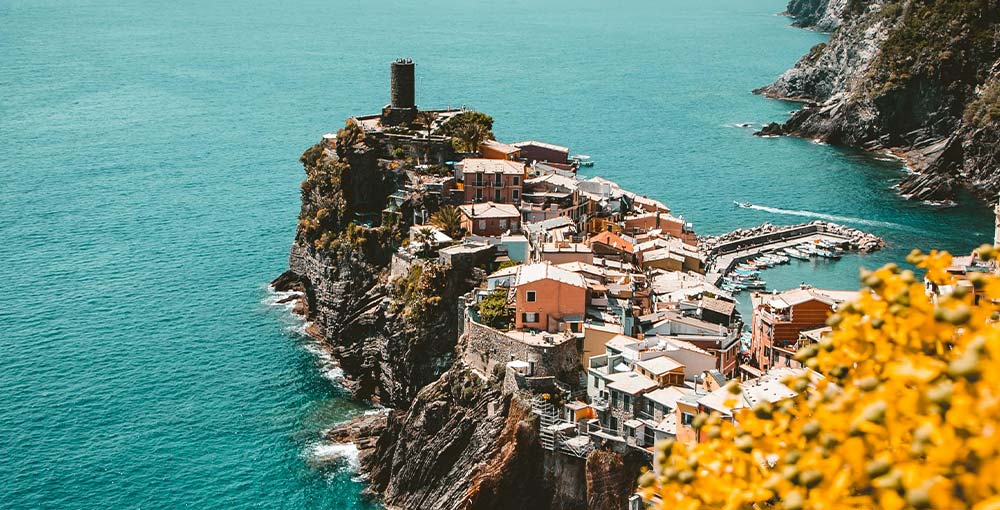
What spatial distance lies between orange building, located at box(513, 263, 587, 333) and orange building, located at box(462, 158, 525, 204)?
68.2ft

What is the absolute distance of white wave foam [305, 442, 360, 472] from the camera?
225 feet

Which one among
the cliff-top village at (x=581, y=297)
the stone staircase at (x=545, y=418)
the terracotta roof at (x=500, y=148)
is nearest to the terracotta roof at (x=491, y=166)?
the cliff-top village at (x=581, y=297)

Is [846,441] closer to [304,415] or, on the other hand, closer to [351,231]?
[304,415]

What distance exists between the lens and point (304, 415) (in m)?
75.6

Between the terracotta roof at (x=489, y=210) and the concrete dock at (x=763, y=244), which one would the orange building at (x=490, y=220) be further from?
the concrete dock at (x=763, y=244)

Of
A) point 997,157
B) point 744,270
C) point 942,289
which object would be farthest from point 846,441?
point 997,157

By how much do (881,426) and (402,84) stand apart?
88077mm

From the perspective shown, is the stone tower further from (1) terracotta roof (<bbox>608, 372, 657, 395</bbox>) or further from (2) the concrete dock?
(1) terracotta roof (<bbox>608, 372, 657, 395</bbox>)

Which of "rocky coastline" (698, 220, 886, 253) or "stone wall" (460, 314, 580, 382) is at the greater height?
"stone wall" (460, 314, 580, 382)

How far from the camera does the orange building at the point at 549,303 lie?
63.2 meters

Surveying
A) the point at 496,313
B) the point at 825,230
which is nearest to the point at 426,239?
the point at 496,313

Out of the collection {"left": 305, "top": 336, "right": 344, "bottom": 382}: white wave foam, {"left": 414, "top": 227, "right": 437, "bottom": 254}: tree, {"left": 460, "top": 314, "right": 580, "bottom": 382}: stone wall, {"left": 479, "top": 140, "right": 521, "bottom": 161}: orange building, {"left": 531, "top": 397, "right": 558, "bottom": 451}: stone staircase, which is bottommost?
{"left": 305, "top": 336, "right": 344, "bottom": 382}: white wave foam

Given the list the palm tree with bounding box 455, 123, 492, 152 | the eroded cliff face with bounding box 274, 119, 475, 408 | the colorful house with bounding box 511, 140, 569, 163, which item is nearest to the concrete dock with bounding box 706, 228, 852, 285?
the colorful house with bounding box 511, 140, 569, 163

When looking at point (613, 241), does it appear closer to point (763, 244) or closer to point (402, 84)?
point (402, 84)
